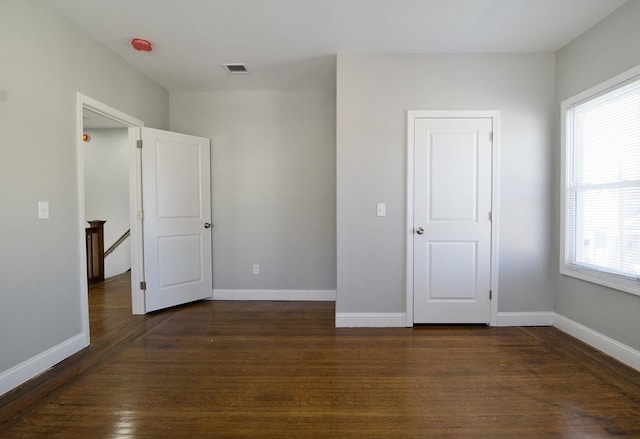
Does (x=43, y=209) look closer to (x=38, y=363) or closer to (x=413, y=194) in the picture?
(x=38, y=363)

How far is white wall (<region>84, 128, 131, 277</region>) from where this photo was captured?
567 cm

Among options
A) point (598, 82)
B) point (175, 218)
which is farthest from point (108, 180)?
point (598, 82)

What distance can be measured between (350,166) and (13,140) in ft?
8.01

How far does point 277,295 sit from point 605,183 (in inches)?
134

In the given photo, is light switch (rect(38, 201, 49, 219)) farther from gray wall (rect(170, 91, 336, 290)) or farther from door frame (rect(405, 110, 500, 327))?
door frame (rect(405, 110, 500, 327))

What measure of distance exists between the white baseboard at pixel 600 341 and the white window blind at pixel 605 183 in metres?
0.51

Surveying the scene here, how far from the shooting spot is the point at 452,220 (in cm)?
280

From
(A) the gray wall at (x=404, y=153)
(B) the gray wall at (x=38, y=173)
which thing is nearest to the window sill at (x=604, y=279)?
(A) the gray wall at (x=404, y=153)

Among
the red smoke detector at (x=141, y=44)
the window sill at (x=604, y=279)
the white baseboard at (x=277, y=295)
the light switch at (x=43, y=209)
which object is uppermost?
the red smoke detector at (x=141, y=44)

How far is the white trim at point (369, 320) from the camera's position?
283cm

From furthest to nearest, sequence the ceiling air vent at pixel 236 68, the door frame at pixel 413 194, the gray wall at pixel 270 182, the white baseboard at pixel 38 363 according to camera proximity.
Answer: the gray wall at pixel 270 182
the ceiling air vent at pixel 236 68
the door frame at pixel 413 194
the white baseboard at pixel 38 363

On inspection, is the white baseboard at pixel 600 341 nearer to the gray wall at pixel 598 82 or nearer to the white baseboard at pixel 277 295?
the gray wall at pixel 598 82

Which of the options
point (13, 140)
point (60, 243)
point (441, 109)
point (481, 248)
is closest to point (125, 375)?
point (60, 243)

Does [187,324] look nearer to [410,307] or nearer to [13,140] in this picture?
[13,140]
